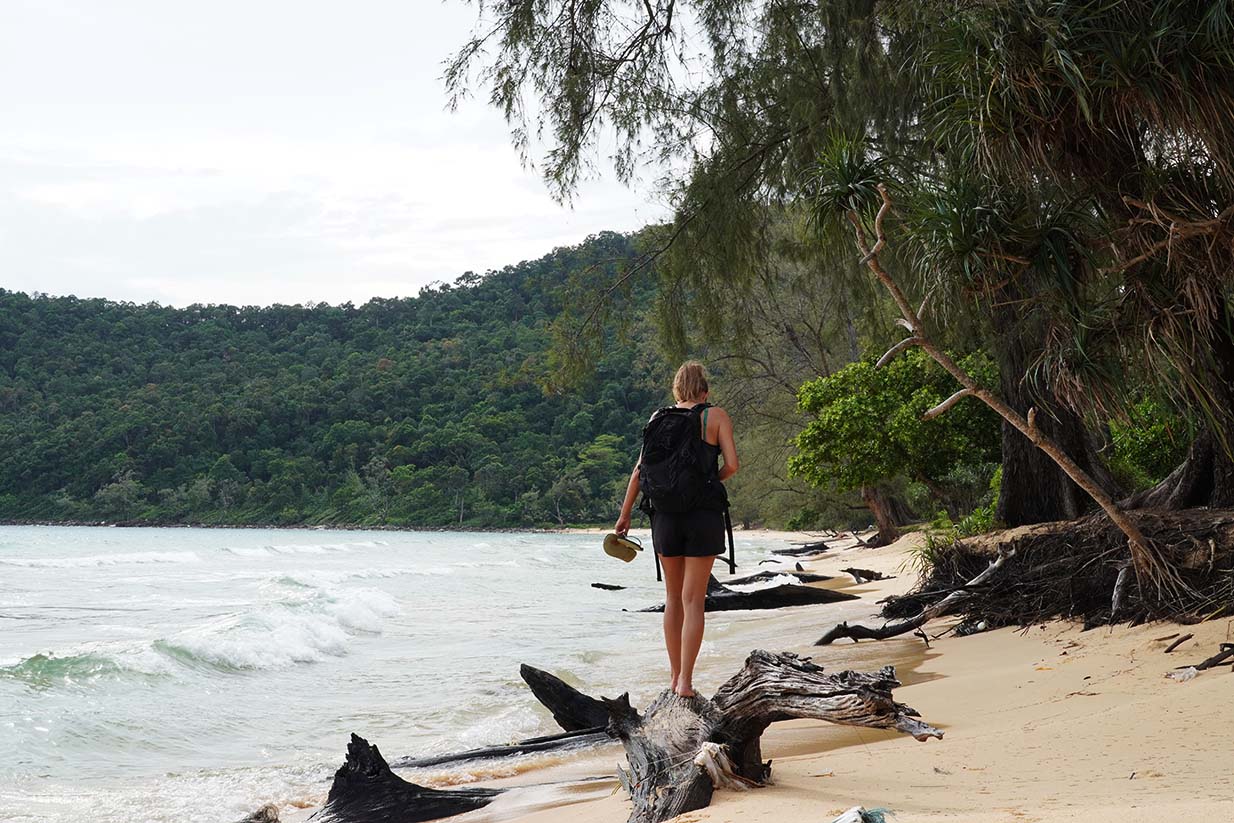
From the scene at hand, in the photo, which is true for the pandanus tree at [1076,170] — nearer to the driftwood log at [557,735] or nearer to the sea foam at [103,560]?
the driftwood log at [557,735]

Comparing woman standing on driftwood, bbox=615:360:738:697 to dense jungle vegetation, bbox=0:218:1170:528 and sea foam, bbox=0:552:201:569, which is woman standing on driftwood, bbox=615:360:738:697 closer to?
sea foam, bbox=0:552:201:569

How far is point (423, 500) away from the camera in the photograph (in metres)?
76.2

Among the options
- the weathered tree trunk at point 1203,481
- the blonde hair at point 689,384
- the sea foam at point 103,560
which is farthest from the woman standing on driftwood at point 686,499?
the sea foam at point 103,560

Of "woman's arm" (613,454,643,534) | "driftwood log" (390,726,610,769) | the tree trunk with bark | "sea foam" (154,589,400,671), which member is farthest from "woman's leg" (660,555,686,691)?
the tree trunk with bark

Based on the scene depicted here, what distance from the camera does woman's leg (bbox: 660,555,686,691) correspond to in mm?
4355

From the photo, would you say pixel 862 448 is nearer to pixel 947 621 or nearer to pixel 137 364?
pixel 947 621

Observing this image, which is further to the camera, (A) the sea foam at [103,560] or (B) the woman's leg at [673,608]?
(A) the sea foam at [103,560]

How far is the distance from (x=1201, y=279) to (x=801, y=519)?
4211 centimetres

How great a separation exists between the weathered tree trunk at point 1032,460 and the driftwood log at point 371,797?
7135 mm

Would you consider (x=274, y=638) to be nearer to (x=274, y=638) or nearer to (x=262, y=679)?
(x=274, y=638)

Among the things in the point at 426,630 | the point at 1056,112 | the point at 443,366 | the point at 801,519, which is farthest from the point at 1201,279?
the point at 443,366

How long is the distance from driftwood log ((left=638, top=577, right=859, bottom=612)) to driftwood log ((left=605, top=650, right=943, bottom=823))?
28.2ft

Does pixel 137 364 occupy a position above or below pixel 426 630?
above

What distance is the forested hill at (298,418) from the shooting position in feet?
196
